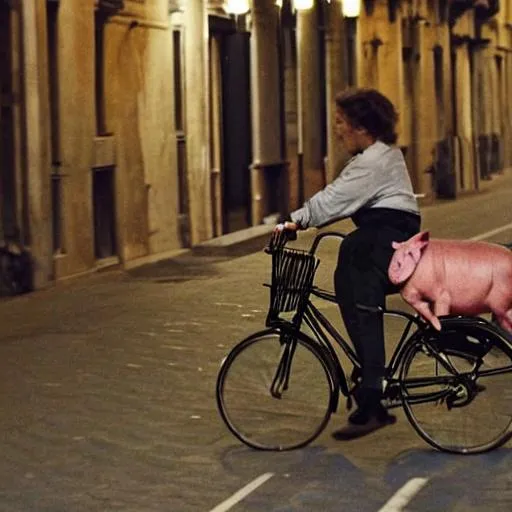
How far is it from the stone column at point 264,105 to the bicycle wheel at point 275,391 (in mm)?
13764

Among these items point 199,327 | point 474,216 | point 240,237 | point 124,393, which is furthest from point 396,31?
point 124,393

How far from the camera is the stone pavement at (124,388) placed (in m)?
7.40

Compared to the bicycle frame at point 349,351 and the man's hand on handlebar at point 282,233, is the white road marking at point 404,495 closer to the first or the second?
the bicycle frame at point 349,351

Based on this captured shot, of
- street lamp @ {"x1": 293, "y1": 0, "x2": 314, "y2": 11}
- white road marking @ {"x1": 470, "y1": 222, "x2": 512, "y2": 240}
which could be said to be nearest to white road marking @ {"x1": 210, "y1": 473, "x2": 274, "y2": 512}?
white road marking @ {"x1": 470, "y1": 222, "x2": 512, "y2": 240}

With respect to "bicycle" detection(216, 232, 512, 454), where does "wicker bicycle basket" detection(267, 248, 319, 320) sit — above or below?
above

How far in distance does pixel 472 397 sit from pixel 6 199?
8.28 m

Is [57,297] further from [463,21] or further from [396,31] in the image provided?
[463,21]

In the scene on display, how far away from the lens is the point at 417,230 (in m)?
8.05

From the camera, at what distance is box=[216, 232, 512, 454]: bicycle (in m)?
7.80

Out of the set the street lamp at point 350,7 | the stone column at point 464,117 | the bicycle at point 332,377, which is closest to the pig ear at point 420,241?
the bicycle at point 332,377

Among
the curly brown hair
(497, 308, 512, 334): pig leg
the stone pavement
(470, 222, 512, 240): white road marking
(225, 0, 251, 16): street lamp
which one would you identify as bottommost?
the stone pavement

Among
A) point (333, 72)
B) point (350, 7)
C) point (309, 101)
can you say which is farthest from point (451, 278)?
point (350, 7)

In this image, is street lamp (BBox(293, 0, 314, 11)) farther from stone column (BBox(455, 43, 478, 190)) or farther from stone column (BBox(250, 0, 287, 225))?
stone column (BBox(455, 43, 478, 190))

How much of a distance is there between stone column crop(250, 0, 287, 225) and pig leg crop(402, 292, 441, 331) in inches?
555
